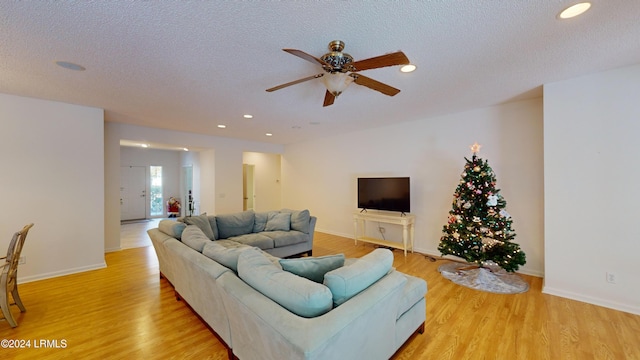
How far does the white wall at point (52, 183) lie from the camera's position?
3424 millimetres

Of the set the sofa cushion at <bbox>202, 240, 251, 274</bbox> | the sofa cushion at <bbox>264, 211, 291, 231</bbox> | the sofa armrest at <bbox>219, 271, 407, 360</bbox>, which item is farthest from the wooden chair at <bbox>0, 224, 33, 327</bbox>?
the sofa cushion at <bbox>264, 211, 291, 231</bbox>

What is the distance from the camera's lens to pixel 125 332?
7.61ft

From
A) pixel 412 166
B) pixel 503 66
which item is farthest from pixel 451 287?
pixel 503 66

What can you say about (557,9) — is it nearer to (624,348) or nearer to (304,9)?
(304,9)

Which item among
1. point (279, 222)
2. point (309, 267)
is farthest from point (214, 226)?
point (309, 267)

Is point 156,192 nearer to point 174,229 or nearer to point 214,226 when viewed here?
point 214,226

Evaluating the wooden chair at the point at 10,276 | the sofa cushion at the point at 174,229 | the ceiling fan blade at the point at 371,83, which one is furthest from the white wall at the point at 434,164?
the wooden chair at the point at 10,276

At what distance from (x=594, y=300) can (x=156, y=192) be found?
1108 cm

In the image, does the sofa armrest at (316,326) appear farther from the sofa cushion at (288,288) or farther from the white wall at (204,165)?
the white wall at (204,165)

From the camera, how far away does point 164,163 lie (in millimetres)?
9117

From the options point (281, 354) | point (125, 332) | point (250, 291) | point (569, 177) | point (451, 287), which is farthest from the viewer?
point (451, 287)

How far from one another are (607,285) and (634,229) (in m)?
0.68

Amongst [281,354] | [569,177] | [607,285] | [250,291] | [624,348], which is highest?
[569,177]

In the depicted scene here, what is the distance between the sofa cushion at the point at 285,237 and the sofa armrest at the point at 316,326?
2391 millimetres
